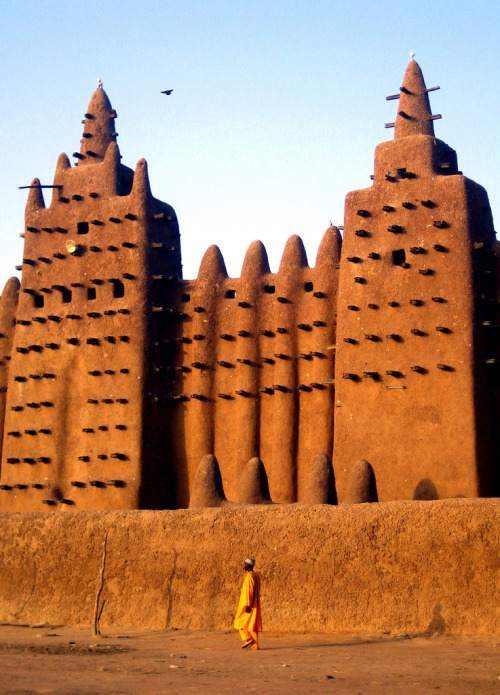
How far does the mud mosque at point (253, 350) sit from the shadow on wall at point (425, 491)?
1.0 inches

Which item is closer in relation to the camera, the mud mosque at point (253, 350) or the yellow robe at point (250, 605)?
the yellow robe at point (250, 605)

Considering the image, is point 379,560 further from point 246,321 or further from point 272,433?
point 246,321

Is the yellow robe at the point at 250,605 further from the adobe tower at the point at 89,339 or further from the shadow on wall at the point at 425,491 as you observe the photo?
the adobe tower at the point at 89,339

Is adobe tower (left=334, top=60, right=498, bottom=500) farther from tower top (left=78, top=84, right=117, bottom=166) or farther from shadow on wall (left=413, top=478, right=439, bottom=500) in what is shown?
tower top (left=78, top=84, right=117, bottom=166)

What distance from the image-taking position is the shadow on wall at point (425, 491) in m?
16.9

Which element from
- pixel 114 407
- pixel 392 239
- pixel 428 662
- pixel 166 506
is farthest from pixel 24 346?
pixel 428 662

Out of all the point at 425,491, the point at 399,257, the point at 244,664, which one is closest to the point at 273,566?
the point at 244,664

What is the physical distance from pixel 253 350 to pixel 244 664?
10.2 metres

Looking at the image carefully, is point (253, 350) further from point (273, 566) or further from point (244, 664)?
point (244, 664)

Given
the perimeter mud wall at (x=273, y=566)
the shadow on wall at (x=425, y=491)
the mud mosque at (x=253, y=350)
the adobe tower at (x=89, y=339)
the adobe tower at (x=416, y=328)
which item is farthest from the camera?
the adobe tower at (x=89, y=339)

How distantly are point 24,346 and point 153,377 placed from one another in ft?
11.0

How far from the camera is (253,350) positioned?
20.3 meters

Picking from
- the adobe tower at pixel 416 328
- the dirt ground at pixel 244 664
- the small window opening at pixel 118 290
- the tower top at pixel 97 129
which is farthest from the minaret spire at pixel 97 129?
the dirt ground at pixel 244 664

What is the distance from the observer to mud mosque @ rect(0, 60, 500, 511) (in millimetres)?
17406
